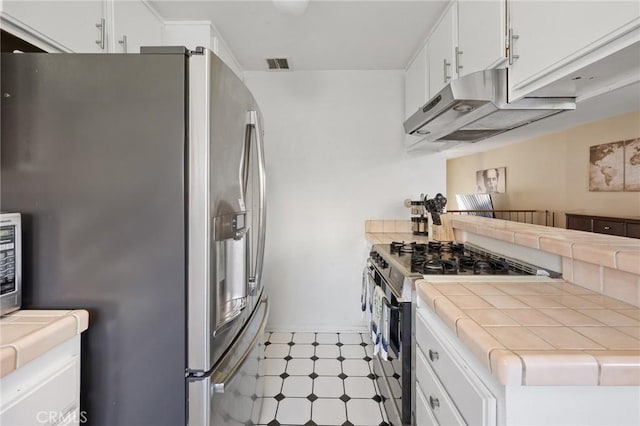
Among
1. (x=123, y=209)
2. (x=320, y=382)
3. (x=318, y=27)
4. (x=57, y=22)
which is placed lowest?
(x=320, y=382)

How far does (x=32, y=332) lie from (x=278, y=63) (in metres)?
2.44

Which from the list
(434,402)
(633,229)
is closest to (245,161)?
(434,402)

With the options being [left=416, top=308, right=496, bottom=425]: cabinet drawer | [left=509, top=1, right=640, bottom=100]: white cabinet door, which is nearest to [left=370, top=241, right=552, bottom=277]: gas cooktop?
[left=416, top=308, right=496, bottom=425]: cabinet drawer

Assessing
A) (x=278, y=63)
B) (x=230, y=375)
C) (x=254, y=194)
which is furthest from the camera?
(x=278, y=63)

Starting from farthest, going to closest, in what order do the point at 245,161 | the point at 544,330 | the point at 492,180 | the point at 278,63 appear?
the point at 492,180
the point at 278,63
the point at 245,161
the point at 544,330

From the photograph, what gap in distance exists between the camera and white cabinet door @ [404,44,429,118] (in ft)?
7.02

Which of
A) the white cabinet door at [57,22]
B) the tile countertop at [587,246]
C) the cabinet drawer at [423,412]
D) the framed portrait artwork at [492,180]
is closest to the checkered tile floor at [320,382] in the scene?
the cabinet drawer at [423,412]

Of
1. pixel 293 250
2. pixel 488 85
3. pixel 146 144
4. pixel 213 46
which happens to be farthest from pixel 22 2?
pixel 293 250

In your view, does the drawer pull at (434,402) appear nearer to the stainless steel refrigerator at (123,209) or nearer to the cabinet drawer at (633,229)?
the stainless steel refrigerator at (123,209)

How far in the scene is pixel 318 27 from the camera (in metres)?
2.00

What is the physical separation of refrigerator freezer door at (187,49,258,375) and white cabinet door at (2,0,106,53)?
66 centimetres

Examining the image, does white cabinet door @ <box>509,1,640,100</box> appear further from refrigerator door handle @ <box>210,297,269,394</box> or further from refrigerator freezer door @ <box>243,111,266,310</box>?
refrigerator door handle @ <box>210,297,269,394</box>

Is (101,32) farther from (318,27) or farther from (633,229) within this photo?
(633,229)

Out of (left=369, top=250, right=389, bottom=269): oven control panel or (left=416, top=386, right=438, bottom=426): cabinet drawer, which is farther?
(left=369, top=250, right=389, bottom=269): oven control panel
